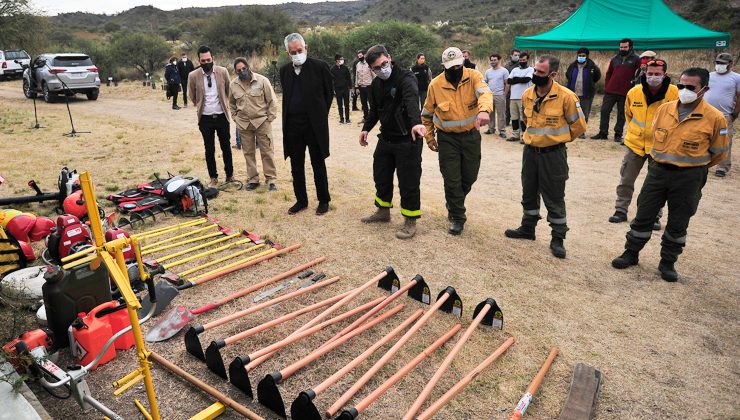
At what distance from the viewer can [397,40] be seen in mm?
23016

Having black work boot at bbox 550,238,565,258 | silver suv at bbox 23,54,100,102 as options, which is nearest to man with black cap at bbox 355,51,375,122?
black work boot at bbox 550,238,565,258

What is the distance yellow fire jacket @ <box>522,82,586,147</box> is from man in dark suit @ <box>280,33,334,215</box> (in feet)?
7.71

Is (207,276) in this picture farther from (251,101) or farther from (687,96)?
(687,96)

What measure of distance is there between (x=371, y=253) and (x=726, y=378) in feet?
10.3

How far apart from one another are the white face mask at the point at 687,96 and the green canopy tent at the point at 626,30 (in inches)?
379

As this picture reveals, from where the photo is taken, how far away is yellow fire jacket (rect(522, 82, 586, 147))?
5.06 meters

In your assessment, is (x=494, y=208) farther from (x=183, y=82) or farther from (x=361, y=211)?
(x=183, y=82)

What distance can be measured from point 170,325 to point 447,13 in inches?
2317

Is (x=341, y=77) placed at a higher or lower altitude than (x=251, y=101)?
higher

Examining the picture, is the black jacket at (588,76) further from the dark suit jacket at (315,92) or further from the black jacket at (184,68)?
the black jacket at (184,68)

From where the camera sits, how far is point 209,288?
14.6 ft

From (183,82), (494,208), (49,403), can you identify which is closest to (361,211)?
(494,208)

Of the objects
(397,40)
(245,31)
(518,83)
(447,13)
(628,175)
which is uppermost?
(447,13)

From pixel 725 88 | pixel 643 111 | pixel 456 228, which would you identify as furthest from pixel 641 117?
pixel 725 88
